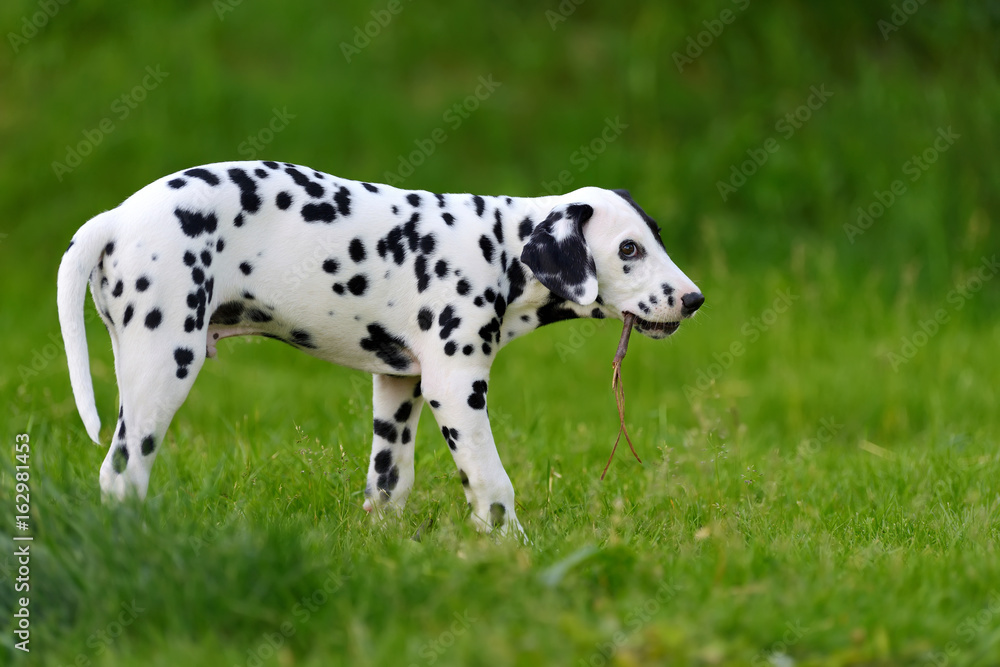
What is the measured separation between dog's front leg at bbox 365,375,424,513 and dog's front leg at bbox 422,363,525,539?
0.53m

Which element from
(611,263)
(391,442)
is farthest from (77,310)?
(611,263)

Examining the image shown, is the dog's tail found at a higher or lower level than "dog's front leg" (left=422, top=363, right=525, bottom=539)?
higher

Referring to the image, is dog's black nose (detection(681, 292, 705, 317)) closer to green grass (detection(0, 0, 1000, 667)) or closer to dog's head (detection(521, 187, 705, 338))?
dog's head (detection(521, 187, 705, 338))

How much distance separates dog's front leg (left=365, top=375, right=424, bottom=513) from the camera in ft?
18.3

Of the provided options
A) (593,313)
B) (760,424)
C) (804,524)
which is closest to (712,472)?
(804,524)

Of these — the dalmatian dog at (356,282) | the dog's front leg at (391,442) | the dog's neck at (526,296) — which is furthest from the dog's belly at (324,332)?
the dog's neck at (526,296)

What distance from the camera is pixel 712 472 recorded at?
6.21 meters

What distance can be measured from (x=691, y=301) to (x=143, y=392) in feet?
7.77

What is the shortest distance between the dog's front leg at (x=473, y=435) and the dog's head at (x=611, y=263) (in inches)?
21.9

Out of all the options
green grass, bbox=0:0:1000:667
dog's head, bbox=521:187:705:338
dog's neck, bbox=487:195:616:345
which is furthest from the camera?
dog's neck, bbox=487:195:616:345

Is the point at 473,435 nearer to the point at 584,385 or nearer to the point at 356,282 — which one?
the point at 356,282

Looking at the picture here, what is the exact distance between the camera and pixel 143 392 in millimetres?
4598

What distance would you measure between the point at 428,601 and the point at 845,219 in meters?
8.53

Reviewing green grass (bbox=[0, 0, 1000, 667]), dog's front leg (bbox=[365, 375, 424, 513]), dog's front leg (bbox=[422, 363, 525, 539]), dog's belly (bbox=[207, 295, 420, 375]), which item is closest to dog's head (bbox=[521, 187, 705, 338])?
dog's front leg (bbox=[422, 363, 525, 539])
